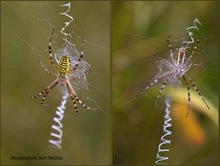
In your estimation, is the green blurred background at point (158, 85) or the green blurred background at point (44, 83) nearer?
the green blurred background at point (158, 85)

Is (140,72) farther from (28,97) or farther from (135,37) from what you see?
(28,97)

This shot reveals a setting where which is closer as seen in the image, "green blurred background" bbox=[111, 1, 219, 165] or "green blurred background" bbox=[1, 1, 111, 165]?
"green blurred background" bbox=[111, 1, 219, 165]

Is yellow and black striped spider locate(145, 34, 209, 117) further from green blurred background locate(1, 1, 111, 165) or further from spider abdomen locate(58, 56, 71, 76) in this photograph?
spider abdomen locate(58, 56, 71, 76)

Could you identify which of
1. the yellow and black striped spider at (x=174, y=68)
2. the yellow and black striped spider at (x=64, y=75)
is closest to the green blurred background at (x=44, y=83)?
the yellow and black striped spider at (x=64, y=75)

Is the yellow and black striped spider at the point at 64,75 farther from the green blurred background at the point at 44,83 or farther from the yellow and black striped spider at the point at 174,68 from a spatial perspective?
the yellow and black striped spider at the point at 174,68

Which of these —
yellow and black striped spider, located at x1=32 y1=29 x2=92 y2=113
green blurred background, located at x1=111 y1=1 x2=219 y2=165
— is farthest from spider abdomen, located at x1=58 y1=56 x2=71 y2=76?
green blurred background, located at x1=111 y1=1 x2=219 y2=165

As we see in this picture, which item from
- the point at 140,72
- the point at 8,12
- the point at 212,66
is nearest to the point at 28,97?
the point at 8,12

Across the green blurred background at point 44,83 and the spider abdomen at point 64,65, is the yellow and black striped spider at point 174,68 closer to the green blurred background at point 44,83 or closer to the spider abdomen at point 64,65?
the green blurred background at point 44,83

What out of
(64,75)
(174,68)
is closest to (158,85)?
(174,68)
